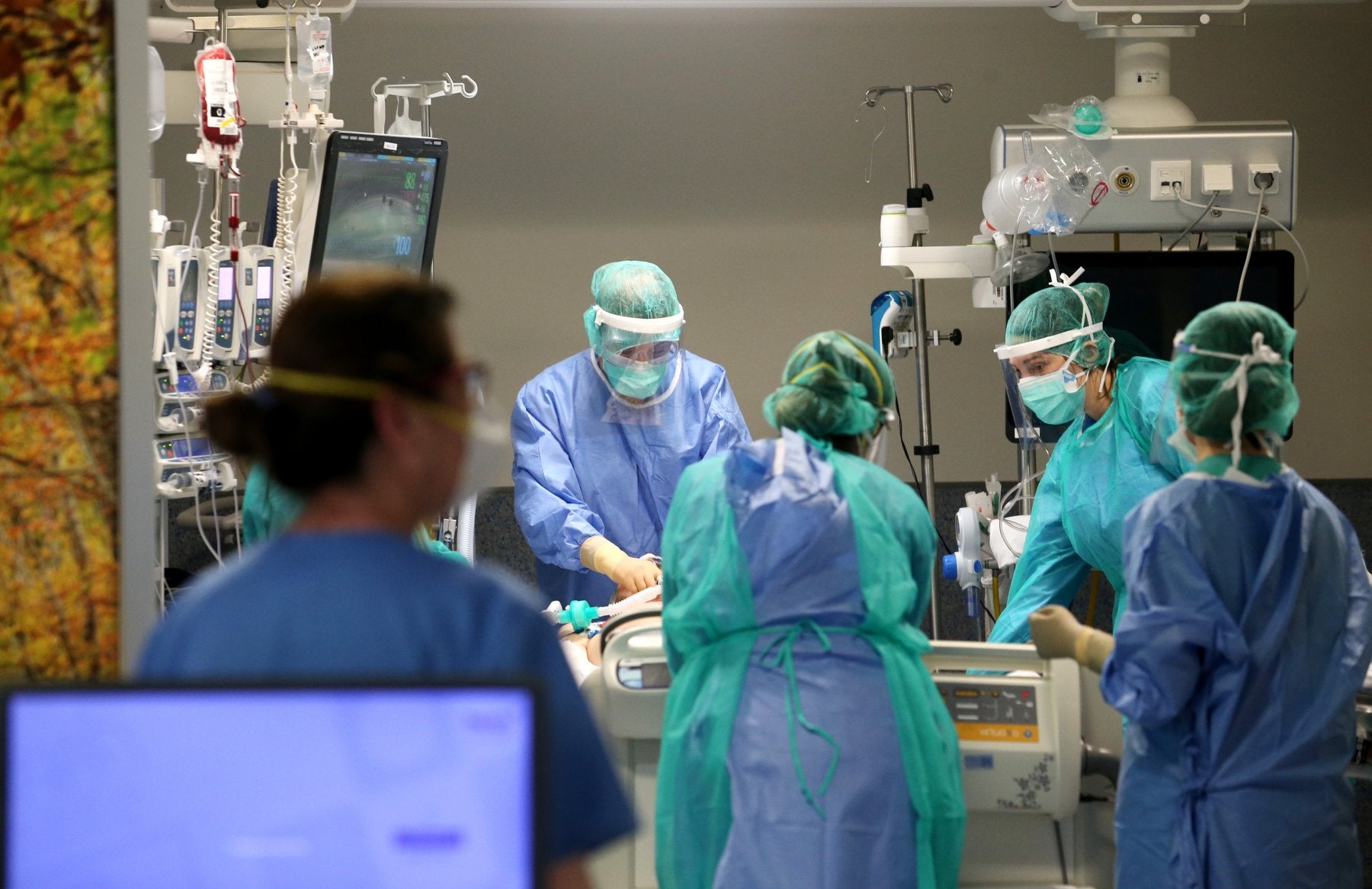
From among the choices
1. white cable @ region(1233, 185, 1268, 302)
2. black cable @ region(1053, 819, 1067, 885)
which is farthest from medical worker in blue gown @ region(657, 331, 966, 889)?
white cable @ region(1233, 185, 1268, 302)

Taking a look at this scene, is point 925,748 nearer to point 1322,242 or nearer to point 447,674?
point 447,674

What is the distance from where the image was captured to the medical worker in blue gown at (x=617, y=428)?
3486 millimetres

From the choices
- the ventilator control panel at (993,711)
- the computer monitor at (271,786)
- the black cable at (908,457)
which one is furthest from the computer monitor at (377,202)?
the computer monitor at (271,786)

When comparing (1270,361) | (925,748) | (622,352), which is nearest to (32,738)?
(925,748)

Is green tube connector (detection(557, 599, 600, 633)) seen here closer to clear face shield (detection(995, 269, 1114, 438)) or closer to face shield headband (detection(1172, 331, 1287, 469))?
clear face shield (detection(995, 269, 1114, 438))

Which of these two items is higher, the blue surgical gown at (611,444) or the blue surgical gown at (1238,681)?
the blue surgical gown at (611,444)

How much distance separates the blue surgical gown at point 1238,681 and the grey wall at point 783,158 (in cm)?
283

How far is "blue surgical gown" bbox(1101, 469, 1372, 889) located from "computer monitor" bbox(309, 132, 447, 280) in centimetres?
167

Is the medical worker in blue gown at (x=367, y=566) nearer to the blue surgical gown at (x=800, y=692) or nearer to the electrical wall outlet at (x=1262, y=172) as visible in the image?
the blue surgical gown at (x=800, y=692)

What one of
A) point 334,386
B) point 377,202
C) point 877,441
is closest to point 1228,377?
point 877,441

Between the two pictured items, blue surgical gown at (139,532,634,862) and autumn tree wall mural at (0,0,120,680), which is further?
autumn tree wall mural at (0,0,120,680)

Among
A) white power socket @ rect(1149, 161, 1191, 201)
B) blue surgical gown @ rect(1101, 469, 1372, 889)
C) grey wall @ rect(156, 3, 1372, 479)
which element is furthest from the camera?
grey wall @ rect(156, 3, 1372, 479)

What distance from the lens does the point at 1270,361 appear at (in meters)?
2.27

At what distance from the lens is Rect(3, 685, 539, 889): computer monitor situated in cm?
107
